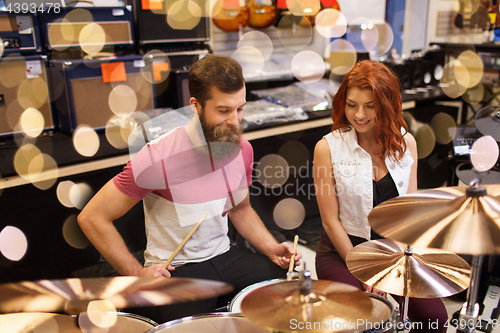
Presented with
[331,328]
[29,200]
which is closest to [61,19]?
[29,200]

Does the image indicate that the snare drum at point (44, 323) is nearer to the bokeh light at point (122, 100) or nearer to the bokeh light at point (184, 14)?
the bokeh light at point (122, 100)

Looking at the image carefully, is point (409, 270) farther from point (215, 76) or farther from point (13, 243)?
point (13, 243)

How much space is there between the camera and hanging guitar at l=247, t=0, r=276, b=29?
3.31m

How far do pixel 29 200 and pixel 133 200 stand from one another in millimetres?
712

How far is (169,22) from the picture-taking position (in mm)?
2605

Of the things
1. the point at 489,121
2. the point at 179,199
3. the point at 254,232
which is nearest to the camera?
the point at 179,199

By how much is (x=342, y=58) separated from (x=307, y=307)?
123 inches

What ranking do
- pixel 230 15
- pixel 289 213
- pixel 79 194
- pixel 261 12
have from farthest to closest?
pixel 261 12 < pixel 230 15 < pixel 289 213 < pixel 79 194

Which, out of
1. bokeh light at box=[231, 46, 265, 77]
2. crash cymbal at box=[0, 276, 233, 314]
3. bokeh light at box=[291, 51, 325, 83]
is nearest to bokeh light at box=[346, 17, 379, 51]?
bokeh light at box=[291, 51, 325, 83]

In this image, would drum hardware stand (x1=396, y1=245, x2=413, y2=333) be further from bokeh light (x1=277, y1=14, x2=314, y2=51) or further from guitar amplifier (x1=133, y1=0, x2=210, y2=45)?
bokeh light (x1=277, y1=14, x2=314, y2=51)

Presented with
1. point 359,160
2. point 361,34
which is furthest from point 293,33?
point 359,160

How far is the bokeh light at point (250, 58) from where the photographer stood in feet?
11.0

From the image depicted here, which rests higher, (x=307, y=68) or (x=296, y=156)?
(x=307, y=68)


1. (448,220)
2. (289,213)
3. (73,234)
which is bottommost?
(289,213)
